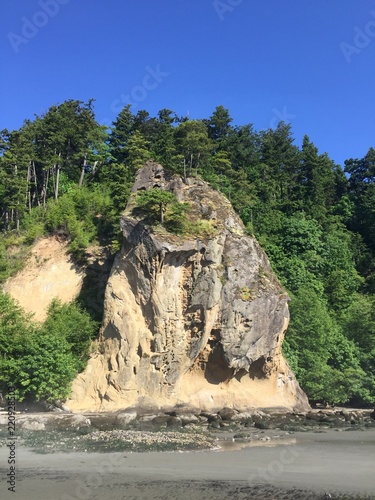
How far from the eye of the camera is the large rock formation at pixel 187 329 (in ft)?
102

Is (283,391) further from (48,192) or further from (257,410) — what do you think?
(48,192)

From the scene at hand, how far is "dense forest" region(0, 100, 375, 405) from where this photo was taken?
108 ft

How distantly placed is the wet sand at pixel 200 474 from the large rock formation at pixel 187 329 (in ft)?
36.8

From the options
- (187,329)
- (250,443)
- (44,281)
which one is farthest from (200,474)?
(44,281)

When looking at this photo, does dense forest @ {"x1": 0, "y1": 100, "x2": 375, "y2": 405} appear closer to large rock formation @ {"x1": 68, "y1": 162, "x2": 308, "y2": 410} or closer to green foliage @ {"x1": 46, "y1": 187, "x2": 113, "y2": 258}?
green foliage @ {"x1": 46, "y1": 187, "x2": 113, "y2": 258}

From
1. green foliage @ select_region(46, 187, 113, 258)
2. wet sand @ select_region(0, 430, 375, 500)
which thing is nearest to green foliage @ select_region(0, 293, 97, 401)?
green foliage @ select_region(46, 187, 113, 258)

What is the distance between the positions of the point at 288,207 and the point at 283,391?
26943mm

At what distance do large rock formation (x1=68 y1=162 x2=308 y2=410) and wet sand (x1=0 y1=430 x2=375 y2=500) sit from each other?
1121 centimetres

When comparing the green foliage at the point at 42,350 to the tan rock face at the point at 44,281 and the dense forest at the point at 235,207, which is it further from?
the tan rock face at the point at 44,281

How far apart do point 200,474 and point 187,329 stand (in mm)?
17117

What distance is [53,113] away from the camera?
157ft

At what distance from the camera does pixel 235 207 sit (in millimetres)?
50188

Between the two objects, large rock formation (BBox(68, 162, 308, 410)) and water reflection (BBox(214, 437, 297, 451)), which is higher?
large rock formation (BBox(68, 162, 308, 410))

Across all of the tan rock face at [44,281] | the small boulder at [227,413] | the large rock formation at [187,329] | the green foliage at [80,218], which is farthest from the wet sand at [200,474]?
the green foliage at [80,218]
